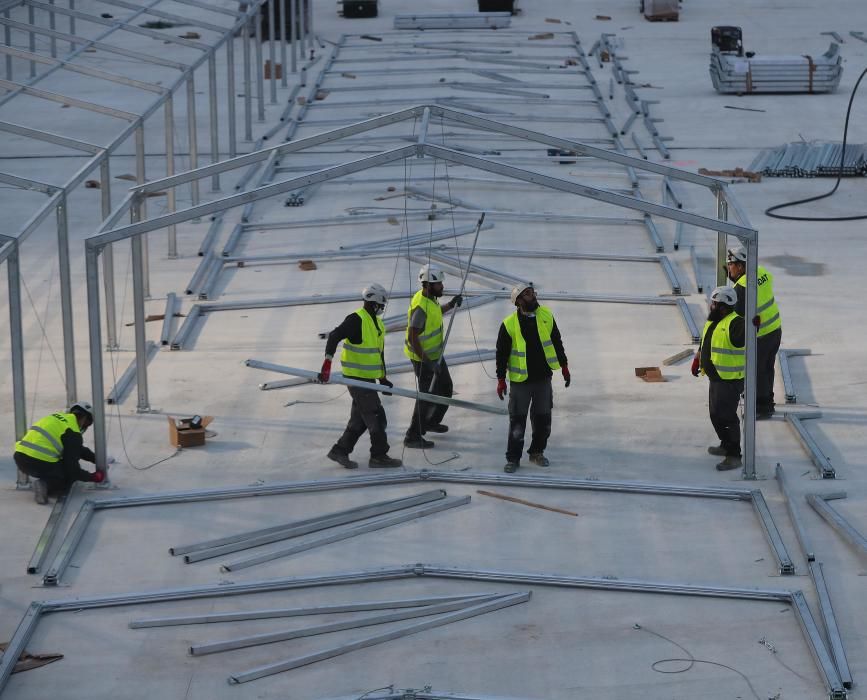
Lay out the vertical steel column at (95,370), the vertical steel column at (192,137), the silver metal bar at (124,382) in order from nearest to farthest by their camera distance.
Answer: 1. the vertical steel column at (95,370)
2. the silver metal bar at (124,382)
3. the vertical steel column at (192,137)

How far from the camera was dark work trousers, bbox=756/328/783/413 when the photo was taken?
1457 cm

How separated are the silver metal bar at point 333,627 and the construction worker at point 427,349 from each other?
3.36 metres

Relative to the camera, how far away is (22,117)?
105ft

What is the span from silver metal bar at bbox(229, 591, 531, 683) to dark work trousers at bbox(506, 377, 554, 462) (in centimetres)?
262

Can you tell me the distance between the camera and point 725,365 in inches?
526

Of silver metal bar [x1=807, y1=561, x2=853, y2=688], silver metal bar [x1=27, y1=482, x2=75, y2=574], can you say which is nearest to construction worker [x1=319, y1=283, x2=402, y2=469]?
silver metal bar [x1=27, y1=482, x2=75, y2=574]

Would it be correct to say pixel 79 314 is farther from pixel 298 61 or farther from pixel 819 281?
pixel 298 61

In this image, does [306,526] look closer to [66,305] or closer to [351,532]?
[351,532]

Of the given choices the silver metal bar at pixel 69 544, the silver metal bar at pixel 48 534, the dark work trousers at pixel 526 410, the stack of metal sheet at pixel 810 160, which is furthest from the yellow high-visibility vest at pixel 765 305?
the stack of metal sheet at pixel 810 160

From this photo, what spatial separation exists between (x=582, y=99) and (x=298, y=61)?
9088 millimetres

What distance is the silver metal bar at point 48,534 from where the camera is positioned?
38.1 ft

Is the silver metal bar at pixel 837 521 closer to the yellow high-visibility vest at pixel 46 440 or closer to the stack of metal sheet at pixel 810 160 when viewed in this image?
the yellow high-visibility vest at pixel 46 440

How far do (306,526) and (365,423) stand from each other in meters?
1.58

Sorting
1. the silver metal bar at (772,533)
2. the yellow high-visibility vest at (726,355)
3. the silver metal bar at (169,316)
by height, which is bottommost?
the silver metal bar at (169,316)
